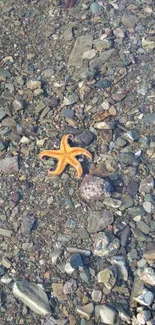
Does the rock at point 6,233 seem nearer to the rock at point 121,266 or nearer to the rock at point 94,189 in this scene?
the rock at point 94,189

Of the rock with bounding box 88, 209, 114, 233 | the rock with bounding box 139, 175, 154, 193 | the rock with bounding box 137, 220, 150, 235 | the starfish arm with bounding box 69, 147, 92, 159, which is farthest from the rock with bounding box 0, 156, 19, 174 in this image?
the rock with bounding box 137, 220, 150, 235

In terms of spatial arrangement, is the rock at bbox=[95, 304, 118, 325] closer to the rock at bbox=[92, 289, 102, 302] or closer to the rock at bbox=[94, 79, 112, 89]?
the rock at bbox=[92, 289, 102, 302]

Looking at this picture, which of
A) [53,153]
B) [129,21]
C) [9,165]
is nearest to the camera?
[53,153]

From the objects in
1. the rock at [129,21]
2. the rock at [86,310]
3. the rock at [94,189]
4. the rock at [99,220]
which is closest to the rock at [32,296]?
the rock at [86,310]

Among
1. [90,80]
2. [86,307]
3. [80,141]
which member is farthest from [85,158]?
[86,307]

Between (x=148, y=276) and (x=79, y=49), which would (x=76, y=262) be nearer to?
(x=148, y=276)

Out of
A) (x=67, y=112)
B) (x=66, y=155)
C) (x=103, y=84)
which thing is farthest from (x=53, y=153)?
(x=103, y=84)
